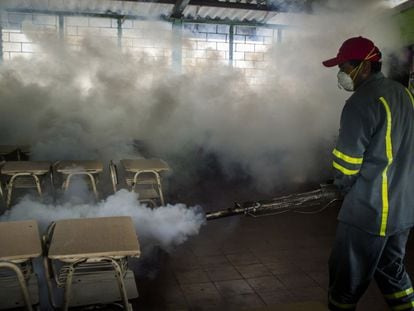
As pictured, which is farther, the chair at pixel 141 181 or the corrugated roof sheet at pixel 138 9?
the corrugated roof sheet at pixel 138 9

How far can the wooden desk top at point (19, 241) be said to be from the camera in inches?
84.9

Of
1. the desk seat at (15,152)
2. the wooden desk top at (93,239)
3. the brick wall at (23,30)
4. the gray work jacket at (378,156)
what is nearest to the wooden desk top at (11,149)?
the desk seat at (15,152)

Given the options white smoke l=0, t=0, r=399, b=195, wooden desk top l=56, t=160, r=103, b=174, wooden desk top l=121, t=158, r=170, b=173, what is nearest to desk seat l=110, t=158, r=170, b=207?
wooden desk top l=121, t=158, r=170, b=173

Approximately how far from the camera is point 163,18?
9.16 meters

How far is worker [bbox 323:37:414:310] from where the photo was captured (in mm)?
2559

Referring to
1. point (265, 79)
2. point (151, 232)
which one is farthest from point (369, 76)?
point (265, 79)

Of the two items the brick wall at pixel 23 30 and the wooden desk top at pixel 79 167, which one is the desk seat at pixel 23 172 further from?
the brick wall at pixel 23 30

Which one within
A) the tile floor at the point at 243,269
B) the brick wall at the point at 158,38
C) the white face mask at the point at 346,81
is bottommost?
the tile floor at the point at 243,269

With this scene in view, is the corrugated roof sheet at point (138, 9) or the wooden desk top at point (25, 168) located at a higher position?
the corrugated roof sheet at point (138, 9)

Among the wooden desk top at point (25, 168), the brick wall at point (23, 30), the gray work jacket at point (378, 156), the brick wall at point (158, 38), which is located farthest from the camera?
the brick wall at point (158, 38)

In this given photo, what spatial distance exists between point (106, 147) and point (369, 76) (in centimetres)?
540

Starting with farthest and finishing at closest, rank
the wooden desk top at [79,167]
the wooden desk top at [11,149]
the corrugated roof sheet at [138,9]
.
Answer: the corrugated roof sheet at [138,9] → the wooden desk top at [11,149] → the wooden desk top at [79,167]

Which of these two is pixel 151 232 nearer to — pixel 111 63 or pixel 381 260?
pixel 381 260

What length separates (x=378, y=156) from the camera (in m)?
2.57
